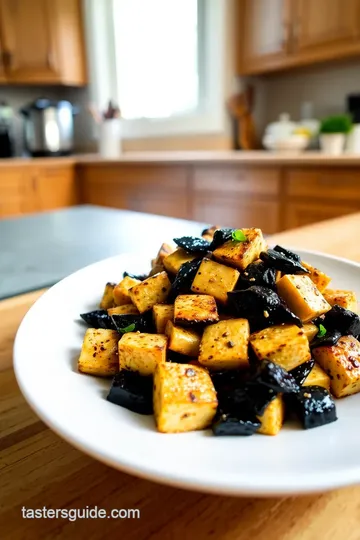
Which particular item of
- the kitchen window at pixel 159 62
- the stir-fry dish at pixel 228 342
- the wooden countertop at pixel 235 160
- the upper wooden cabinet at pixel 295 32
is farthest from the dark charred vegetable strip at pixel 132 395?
the kitchen window at pixel 159 62

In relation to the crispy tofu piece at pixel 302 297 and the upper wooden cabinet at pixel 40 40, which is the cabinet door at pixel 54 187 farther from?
the crispy tofu piece at pixel 302 297

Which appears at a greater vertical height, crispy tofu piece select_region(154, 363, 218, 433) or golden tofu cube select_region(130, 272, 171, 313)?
golden tofu cube select_region(130, 272, 171, 313)

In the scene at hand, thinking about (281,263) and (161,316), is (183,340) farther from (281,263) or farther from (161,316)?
(281,263)

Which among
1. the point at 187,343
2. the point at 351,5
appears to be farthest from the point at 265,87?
the point at 187,343

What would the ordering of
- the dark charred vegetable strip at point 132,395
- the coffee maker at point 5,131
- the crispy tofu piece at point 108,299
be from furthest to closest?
the coffee maker at point 5,131 < the crispy tofu piece at point 108,299 < the dark charred vegetable strip at point 132,395

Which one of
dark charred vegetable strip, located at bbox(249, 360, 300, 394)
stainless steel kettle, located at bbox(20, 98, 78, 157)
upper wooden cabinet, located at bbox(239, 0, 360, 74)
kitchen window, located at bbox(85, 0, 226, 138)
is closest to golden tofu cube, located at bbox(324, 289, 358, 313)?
dark charred vegetable strip, located at bbox(249, 360, 300, 394)

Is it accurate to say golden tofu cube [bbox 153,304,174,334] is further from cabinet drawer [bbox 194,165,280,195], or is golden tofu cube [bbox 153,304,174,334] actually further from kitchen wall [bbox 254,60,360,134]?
kitchen wall [bbox 254,60,360,134]
